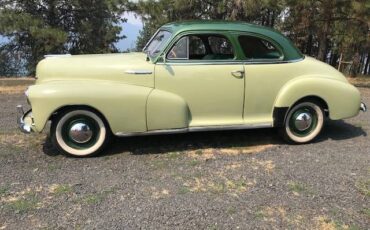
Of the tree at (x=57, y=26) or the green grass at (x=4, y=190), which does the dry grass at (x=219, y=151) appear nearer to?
the green grass at (x=4, y=190)

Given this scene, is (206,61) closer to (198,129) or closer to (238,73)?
(238,73)

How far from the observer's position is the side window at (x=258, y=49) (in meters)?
6.11

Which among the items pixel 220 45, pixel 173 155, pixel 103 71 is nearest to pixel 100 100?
pixel 103 71

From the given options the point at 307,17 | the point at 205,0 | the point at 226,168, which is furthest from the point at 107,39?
the point at 226,168

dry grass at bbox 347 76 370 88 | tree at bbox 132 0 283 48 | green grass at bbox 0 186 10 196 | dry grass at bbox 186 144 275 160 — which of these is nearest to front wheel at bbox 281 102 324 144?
dry grass at bbox 186 144 275 160

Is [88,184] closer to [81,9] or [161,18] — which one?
[161,18]

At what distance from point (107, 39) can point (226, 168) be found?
49.1 ft

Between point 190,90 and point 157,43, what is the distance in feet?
2.87

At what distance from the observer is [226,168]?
5.39 m

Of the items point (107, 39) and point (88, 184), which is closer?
point (88, 184)

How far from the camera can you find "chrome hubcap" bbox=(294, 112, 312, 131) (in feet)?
20.9

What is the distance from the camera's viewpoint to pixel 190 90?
5.87 m

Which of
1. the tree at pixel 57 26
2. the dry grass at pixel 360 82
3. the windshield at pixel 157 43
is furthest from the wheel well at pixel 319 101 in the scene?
the tree at pixel 57 26

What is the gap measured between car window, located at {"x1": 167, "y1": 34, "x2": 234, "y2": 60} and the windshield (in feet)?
0.59
